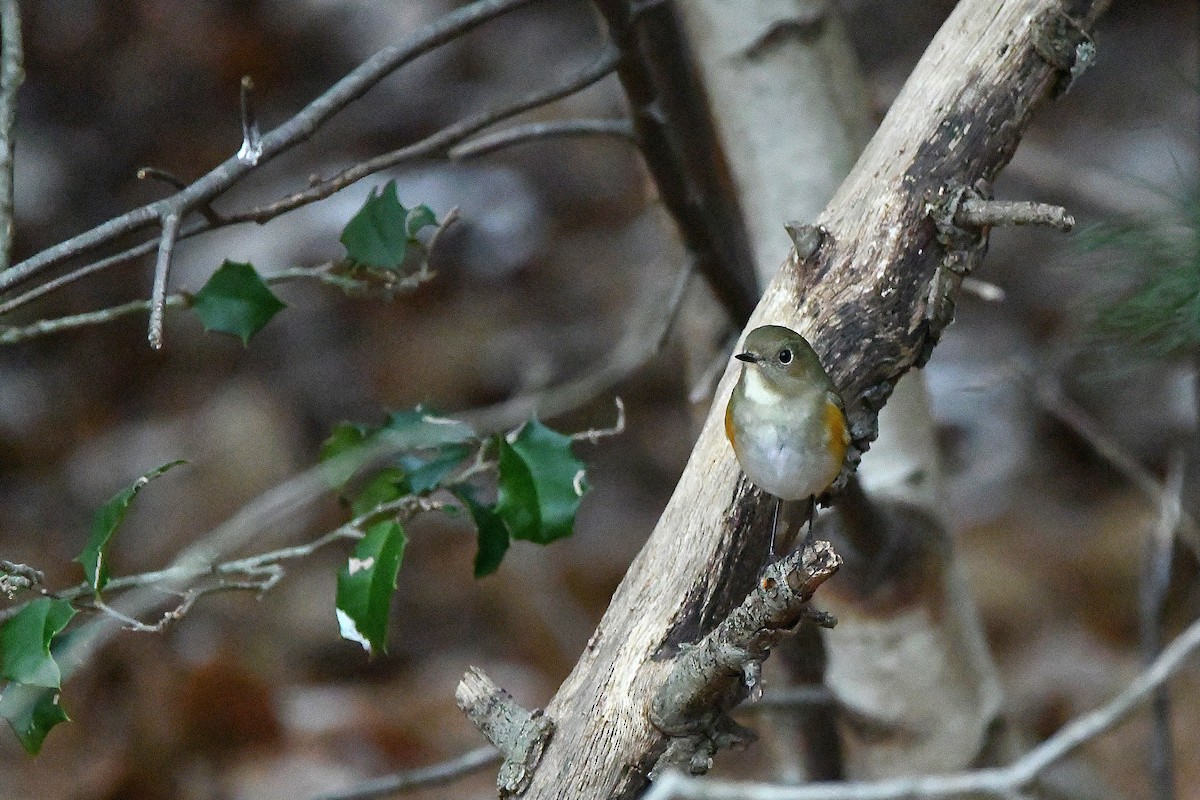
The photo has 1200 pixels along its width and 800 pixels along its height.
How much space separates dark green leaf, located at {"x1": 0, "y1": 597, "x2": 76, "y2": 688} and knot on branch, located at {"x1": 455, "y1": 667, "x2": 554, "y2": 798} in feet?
1.50

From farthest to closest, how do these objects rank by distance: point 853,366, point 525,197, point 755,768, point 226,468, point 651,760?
1. point 525,197
2. point 226,468
3. point 755,768
4. point 853,366
5. point 651,760

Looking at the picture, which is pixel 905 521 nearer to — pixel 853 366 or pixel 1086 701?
pixel 853 366

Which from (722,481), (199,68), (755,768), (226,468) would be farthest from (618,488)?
(722,481)

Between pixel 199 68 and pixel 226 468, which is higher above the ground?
pixel 199 68

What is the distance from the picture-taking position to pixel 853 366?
54.3 inches

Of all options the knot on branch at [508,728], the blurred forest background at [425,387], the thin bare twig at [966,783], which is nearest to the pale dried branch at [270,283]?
the knot on branch at [508,728]

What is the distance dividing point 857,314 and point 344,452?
74cm

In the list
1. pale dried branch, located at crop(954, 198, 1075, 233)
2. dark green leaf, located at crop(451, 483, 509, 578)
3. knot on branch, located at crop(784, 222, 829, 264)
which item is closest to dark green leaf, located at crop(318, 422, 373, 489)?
dark green leaf, located at crop(451, 483, 509, 578)

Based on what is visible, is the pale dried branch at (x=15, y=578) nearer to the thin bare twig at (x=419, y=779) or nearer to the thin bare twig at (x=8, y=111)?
the thin bare twig at (x=8, y=111)

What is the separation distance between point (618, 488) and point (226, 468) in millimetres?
1486

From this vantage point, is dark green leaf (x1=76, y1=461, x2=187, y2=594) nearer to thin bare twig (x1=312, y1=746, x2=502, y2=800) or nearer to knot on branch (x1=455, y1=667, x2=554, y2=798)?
knot on branch (x1=455, y1=667, x2=554, y2=798)

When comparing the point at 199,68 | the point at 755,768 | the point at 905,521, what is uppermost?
the point at 199,68

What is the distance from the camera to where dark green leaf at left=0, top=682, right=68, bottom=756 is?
1.35m

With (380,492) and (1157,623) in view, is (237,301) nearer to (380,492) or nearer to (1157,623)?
(380,492)
